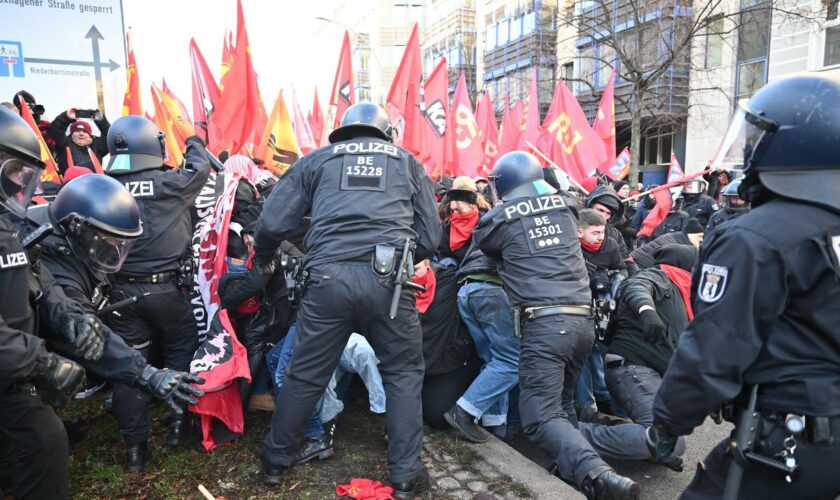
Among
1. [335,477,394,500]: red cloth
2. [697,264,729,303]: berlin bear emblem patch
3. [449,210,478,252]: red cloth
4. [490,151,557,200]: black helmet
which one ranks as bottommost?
[335,477,394,500]: red cloth

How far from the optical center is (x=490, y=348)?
14.1ft

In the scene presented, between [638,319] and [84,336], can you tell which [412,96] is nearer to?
[638,319]

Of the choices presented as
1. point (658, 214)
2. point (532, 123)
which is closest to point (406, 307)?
point (658, 214)

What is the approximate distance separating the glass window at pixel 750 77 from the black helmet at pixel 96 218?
2197cm

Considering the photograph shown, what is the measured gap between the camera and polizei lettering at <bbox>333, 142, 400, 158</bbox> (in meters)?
3.58

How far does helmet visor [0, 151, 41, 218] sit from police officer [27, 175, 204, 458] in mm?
355

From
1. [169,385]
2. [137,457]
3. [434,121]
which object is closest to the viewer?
[169,385]

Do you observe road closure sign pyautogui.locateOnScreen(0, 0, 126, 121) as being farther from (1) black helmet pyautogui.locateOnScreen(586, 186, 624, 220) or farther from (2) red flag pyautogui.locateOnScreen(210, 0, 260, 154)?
(1) black helmet pyautogui.locateOnScreen(586, 186, 624, 220)

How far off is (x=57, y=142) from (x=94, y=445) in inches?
167

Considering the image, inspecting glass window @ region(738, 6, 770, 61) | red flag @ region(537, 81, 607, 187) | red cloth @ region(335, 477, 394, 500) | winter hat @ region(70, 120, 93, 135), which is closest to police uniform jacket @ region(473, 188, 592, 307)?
red cloth @ region(335, 477, 394, 500)

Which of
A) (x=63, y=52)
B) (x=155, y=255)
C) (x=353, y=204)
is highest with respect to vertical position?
(x=63, y=52)

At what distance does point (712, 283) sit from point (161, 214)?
138 inches

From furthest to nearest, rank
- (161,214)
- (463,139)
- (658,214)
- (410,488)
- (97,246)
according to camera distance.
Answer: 1. (463,139)
2. (658,214)
3. (161,214)
4. (410,488)
5. (97,246)

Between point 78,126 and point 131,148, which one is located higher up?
point 78,126
